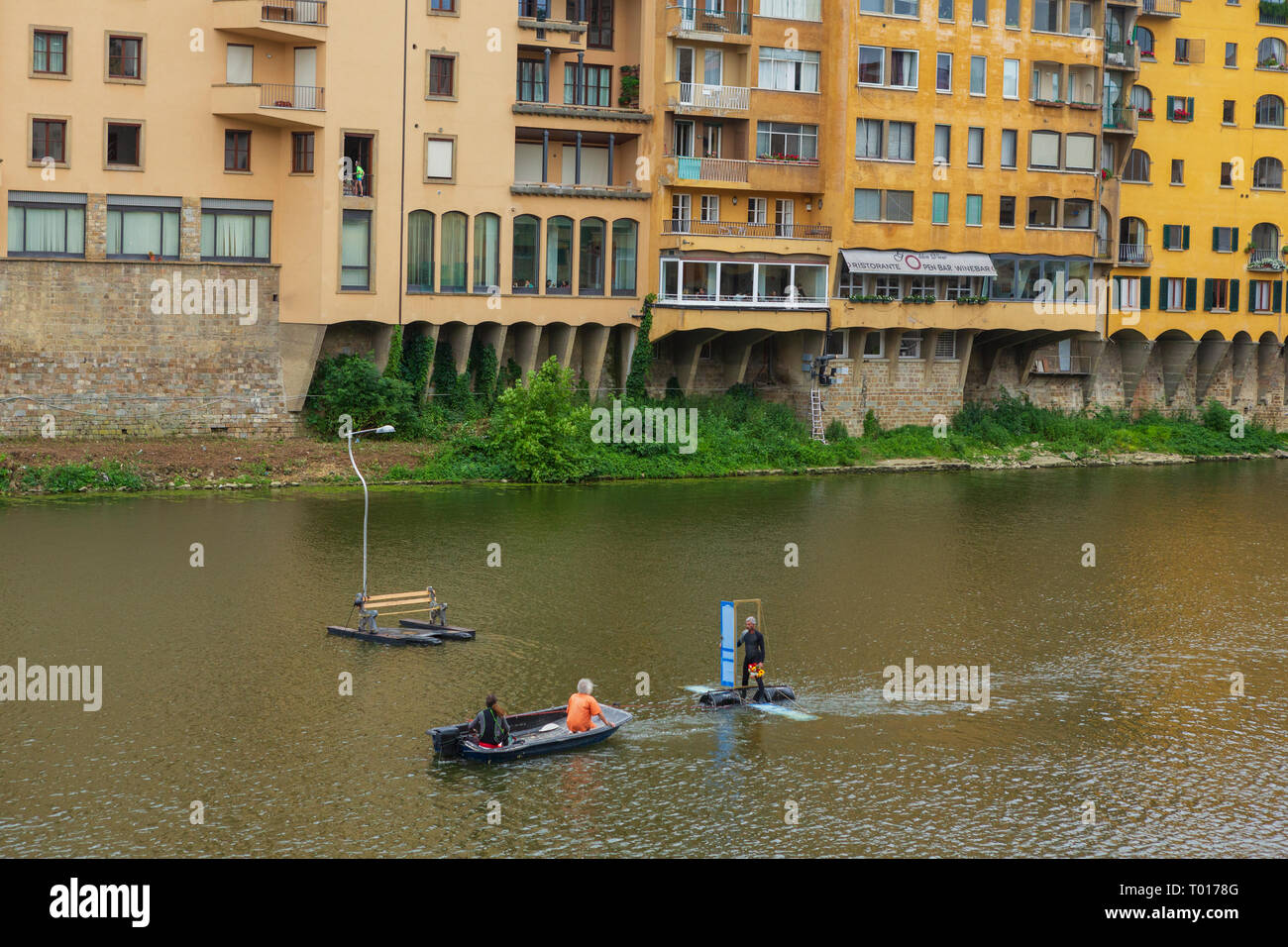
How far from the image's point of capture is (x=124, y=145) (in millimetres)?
Answer: 66250

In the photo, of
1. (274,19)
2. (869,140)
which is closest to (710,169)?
(869,140)

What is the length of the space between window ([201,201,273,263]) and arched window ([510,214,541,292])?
10.4 m

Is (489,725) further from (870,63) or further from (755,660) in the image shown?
(870,63)

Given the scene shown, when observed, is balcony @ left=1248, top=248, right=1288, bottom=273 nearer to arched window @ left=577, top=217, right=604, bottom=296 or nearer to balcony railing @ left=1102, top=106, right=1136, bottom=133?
balcony railing @ left=1102, top=106, right=1136, bottom=133

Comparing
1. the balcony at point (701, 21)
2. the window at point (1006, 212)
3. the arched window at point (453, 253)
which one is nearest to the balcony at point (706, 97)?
the balcony at point (701, 21)

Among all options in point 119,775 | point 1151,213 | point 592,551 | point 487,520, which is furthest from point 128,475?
point 1151,213

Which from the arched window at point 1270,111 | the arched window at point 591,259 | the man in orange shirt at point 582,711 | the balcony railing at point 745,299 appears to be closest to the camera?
the man in orange shirt at point 582,711

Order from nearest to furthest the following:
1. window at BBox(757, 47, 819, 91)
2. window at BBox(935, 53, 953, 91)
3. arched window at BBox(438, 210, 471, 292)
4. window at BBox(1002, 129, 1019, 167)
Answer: arched window at BBox(438, 210, 471, 292) < window at BBox(757, 47, 819, 91) < window at BBox(935, 53, 953, 91) < window at BBox(1002, 129, 1019, 167)

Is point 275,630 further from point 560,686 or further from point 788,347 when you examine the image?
point 788,347

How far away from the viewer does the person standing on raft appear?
36906 millimetres

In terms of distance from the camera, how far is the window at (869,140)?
76750 mm

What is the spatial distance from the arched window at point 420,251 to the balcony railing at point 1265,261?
44.3 metres

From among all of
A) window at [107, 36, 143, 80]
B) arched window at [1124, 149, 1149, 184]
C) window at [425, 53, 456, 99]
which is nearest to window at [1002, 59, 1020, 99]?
arched window at [1124, 149, 1149, 184]

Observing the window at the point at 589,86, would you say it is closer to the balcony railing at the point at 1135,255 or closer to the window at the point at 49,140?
the window at the point at 49,140
